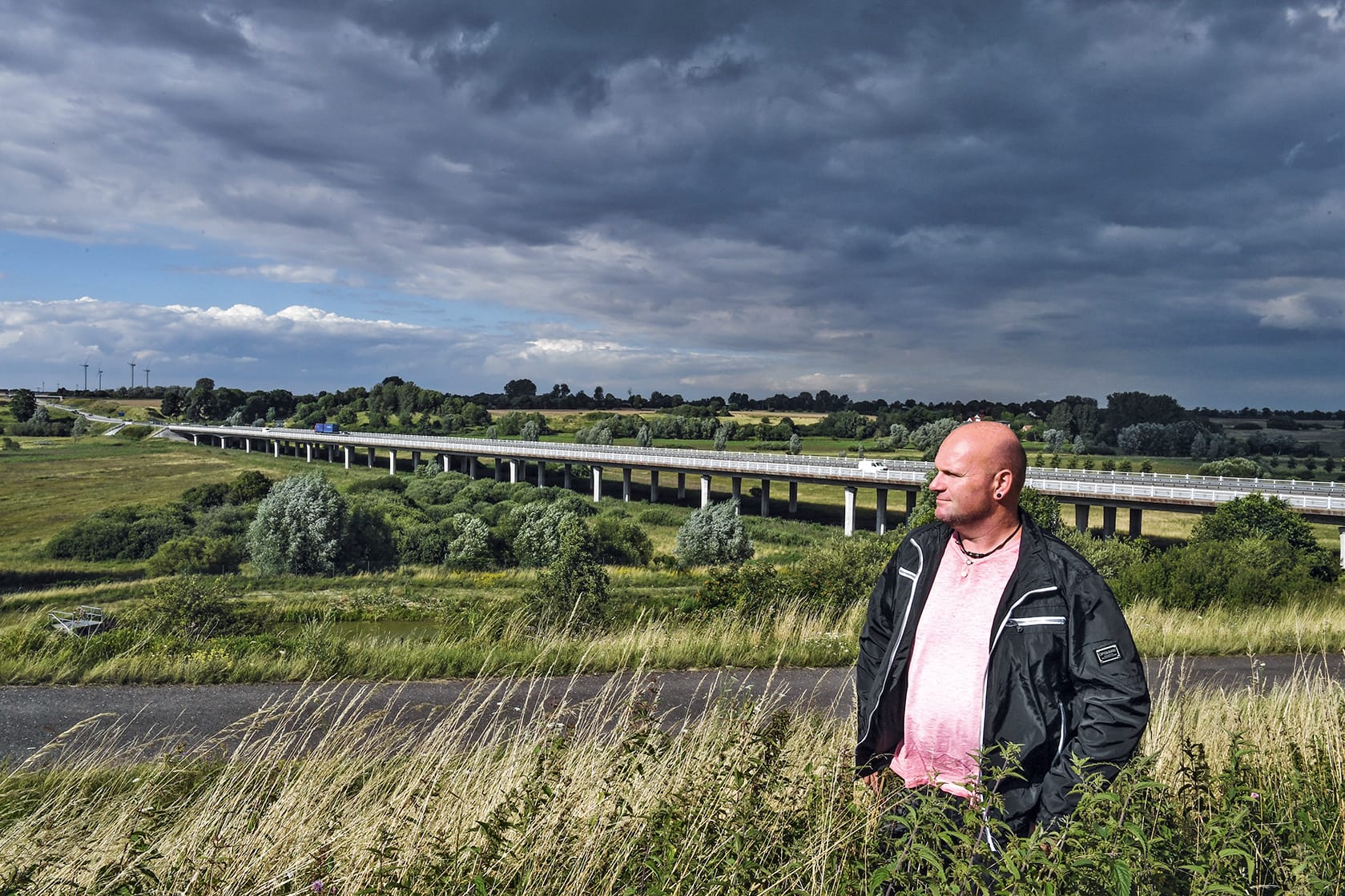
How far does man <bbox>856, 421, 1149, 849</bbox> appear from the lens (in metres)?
2.72

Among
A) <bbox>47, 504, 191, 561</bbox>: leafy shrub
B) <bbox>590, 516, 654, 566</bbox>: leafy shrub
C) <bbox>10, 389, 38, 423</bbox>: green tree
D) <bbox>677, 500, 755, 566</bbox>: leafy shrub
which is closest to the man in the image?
<bbox>677, 500, 755, 566</bbox>: leafy shrub

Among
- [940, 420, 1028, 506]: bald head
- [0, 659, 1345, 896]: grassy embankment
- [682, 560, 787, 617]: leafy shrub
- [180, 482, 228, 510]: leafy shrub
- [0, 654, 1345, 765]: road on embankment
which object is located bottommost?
[180, 482, 228, 510]: leafy shrub

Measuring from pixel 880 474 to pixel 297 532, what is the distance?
117ft

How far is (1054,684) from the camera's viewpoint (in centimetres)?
285

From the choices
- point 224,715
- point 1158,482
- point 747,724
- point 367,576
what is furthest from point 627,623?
point 1158,482

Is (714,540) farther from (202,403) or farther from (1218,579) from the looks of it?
(202,403)

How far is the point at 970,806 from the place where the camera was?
2590 millimetres

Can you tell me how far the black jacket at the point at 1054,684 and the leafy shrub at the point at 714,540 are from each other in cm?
4007

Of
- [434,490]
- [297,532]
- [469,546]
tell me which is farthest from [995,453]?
[434,490]

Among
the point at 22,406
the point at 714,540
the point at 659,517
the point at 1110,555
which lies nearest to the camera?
the point at 1110,555

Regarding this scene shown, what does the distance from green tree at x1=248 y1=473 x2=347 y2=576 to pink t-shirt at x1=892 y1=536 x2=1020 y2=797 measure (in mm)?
41850

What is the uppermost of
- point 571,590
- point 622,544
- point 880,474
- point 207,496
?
point 571,590

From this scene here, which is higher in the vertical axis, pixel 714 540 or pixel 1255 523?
pixel 1255 523

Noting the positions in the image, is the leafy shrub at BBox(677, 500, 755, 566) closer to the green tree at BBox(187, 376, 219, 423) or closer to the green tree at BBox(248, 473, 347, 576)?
the green tree at BBox(248, 473, 347, 576)
